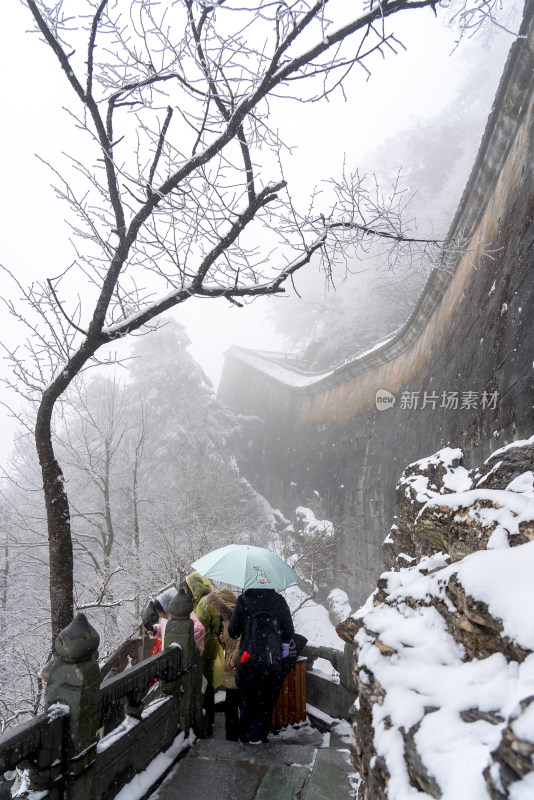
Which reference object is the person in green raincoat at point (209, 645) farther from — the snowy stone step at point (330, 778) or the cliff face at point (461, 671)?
the cliff face at point (461, 671)

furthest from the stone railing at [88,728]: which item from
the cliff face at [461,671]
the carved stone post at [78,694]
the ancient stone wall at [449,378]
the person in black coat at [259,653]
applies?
the ancient stone wall at [449,378]

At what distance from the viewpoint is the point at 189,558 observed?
10.8 metres

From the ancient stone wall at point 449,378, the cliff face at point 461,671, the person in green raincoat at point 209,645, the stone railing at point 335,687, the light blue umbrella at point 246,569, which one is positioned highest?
the ancient stone wall at point 449,378

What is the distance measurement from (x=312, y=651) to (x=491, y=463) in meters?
3.08

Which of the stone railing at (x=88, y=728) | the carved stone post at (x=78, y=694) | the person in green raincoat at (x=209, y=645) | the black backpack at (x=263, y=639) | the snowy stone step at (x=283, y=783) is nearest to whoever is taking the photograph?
the stone railing at (x=88, y=728)

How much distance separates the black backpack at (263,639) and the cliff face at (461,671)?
1.58m

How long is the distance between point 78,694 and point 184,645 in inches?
49.9

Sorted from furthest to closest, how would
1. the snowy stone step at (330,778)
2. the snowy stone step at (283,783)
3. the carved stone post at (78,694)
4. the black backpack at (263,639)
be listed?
1. the black backpack at (263,639)
2. the snowy stone step at (283,783)
3. the snowy stone step at (330,778)
4. the carved stone post at (78,694)

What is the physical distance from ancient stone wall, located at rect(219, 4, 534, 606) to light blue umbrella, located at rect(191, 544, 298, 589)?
2.39m

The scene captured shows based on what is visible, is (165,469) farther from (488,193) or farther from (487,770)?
(487,770)

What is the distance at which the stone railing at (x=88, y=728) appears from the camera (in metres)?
2.28

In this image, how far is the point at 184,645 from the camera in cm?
361

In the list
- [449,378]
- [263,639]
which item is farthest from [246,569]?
[449,378]

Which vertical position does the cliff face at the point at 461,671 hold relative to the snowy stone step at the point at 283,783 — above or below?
above
